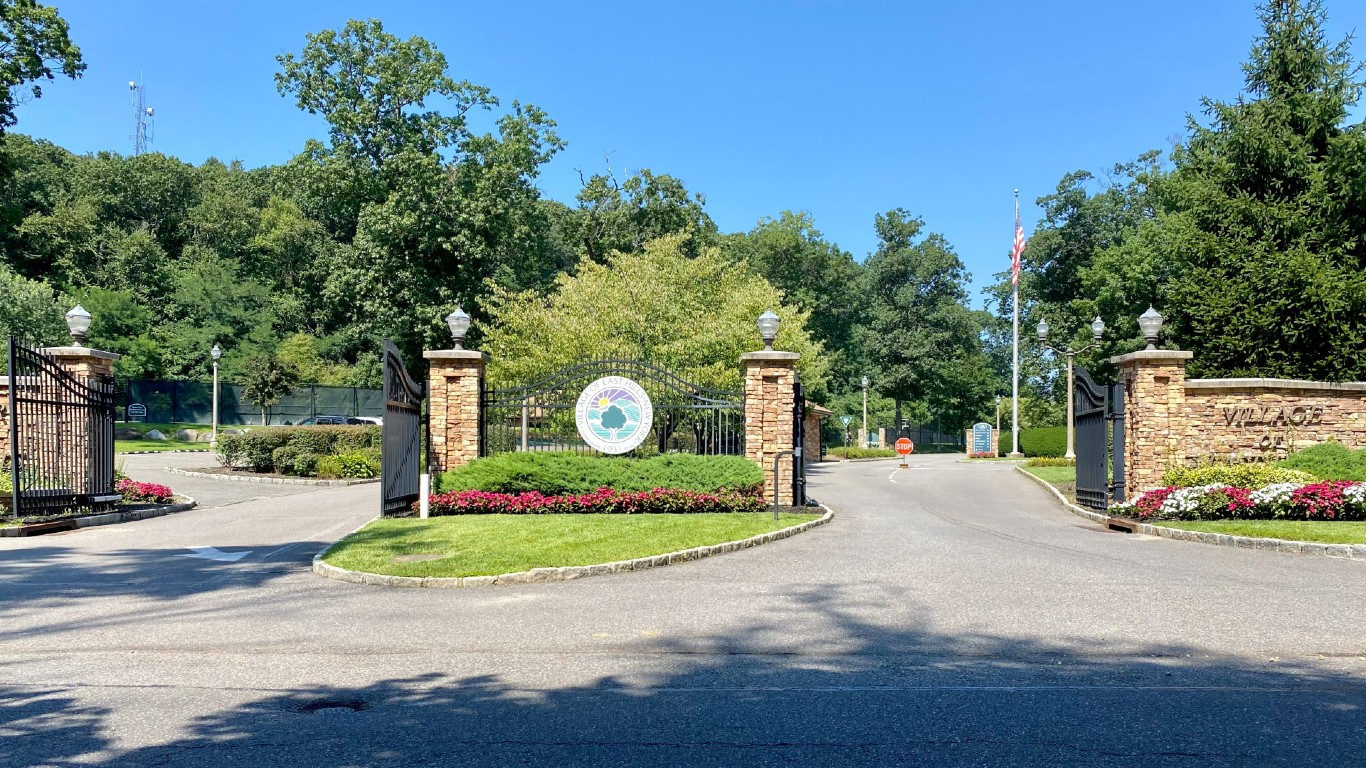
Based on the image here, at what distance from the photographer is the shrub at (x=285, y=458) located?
24.5 metres

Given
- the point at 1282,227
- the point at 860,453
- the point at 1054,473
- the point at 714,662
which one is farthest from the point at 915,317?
the point at 714,662

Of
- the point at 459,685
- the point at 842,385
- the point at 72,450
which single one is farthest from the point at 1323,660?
the point at 842,385

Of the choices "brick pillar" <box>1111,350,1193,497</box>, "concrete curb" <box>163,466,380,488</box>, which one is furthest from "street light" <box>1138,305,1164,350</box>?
"concrete curb" <box>163,466,380,488</box>

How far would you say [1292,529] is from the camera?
41.0 feet

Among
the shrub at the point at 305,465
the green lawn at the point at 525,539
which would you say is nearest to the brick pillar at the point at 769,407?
the green lawn at the point at 525,539

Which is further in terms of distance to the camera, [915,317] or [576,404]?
[915,317]

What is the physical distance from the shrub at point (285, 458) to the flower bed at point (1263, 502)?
Result: 19923mm

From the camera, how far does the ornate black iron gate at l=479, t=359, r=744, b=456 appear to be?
55.8ft

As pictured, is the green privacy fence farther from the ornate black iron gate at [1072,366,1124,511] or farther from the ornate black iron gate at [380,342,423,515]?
the ornate black iron gate at [1072,366,1124,511]

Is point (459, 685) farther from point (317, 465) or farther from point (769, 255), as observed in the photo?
point (769, 255)

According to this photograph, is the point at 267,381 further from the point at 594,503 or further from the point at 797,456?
the point at 797,456

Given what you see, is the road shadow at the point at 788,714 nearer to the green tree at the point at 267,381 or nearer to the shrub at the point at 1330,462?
the shrub at the point at 1330,462

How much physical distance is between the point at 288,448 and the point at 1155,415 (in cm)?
2044

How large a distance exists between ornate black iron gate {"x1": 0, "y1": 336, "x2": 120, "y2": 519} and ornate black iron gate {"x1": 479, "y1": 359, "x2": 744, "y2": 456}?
6444 mm
